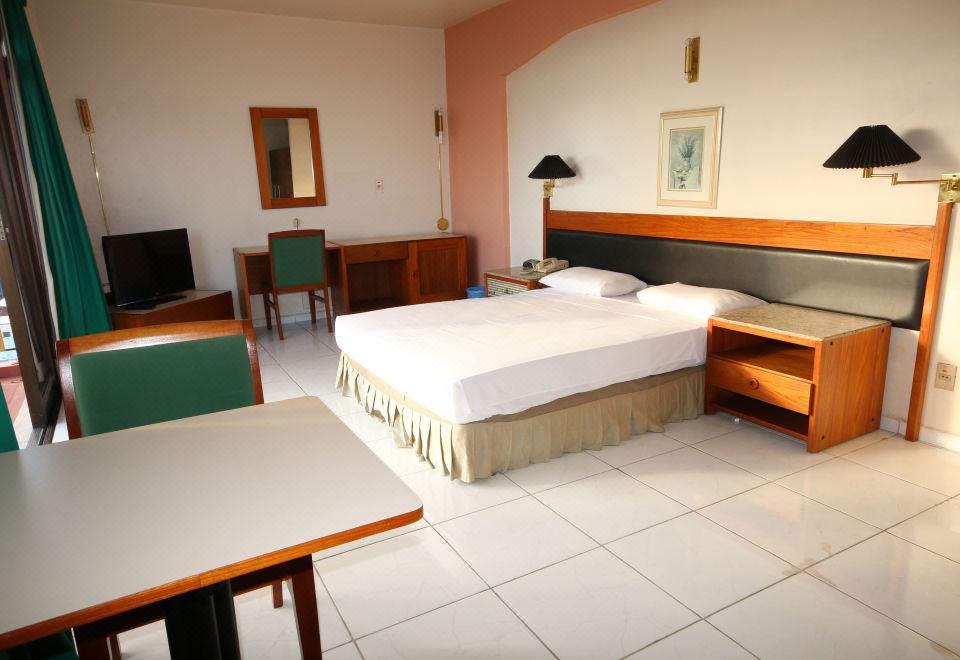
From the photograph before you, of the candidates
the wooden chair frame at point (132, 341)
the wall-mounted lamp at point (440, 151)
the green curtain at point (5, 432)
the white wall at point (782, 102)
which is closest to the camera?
the green curtain at point (5, 432)

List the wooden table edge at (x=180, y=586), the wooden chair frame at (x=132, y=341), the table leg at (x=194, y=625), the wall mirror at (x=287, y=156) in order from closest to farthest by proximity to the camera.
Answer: the wooden table edge at (x=180, y=586) → the table leg at (x=194, y=625) → the wooden chair frame at (x=132, y=341) → the wall mirror at (x=287, y=156)

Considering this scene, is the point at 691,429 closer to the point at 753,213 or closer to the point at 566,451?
the point at 566,451

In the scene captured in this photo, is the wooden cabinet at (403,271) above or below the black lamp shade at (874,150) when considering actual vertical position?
below

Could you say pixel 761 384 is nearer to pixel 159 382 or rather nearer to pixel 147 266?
pixel 159 382

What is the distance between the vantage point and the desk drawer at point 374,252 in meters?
5.31

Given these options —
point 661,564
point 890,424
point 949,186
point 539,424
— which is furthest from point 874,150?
point 661,564

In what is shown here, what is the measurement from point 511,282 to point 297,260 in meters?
1.73

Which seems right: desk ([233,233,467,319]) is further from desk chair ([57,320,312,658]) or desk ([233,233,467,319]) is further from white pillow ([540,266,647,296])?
desk chair ([57,320,312,658])

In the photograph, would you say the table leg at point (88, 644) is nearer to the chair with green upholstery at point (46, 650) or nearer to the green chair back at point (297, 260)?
the chair with green upholstery at point (46, 650)

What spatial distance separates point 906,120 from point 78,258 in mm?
4432

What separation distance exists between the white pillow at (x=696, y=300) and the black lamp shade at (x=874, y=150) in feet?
2.72

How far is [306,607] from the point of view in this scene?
54.7 inches

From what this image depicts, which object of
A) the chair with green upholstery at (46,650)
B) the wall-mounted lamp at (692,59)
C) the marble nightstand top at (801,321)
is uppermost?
the wall-mounted lamp at (692,59)

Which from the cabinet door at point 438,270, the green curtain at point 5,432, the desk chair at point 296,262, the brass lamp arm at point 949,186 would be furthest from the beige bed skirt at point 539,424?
the cabinet door at point 438,270
